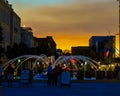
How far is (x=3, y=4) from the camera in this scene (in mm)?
91750

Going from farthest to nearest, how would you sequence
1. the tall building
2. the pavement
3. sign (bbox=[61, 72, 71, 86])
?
the tall building, sign (bbox=[61, 72, 71, 86]), the pavement

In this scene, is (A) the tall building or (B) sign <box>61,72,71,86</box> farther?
(A) the tall building

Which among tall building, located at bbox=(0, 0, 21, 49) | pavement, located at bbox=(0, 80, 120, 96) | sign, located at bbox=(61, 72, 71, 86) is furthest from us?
tall building, located at bbox=(0, 0, 21, 49)

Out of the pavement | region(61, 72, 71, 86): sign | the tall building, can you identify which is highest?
the tall building

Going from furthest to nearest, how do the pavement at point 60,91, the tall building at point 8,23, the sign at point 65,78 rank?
the tall building at point 8,23
the sign at point 65,78
the pavement at point 60,91

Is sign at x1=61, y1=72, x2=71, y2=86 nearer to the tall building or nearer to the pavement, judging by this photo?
the pavement

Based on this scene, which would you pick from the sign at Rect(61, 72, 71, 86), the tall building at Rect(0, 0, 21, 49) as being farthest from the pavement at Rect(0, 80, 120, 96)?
the tall building at Rect(0, 0, 21, 49)

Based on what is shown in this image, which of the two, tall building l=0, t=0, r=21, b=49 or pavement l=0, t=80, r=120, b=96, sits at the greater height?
tall building l=0, t=0, r=21, b=49

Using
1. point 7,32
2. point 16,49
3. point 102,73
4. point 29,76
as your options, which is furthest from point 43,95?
point 7,32

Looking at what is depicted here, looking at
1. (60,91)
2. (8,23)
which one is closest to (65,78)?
(60,91)

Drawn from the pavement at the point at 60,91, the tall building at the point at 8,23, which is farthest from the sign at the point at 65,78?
the tall building at the point at 8,23

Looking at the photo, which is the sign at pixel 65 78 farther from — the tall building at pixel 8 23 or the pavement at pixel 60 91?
the tall building at pixel 8 23

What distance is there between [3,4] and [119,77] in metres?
42.3

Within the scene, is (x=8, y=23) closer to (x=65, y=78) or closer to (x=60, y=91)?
(x=65, y=78)
